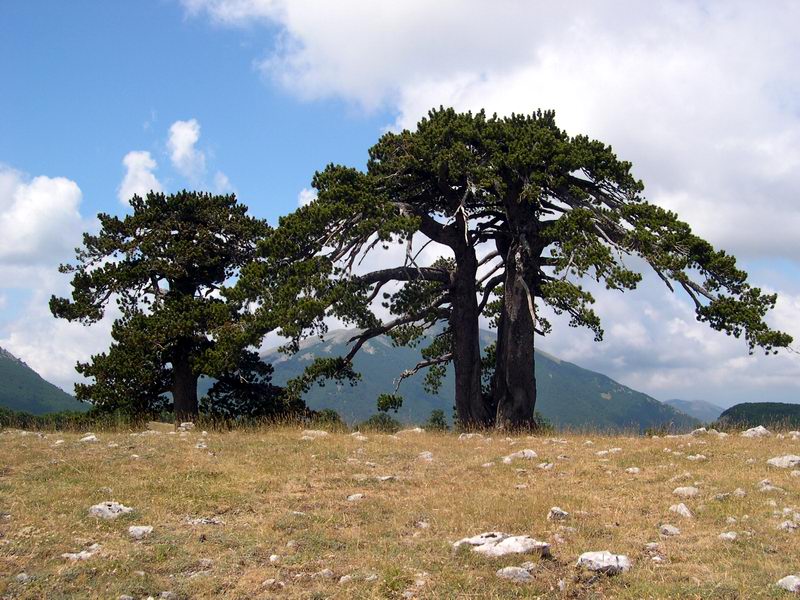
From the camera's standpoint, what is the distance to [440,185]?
22969 mm

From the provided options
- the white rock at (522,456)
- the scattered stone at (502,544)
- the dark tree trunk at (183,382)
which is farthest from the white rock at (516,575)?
the dark tree trunk at (183,382)

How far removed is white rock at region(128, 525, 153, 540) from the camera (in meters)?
8.66

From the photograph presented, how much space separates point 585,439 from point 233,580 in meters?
12.5

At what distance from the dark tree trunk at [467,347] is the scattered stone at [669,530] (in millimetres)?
14484

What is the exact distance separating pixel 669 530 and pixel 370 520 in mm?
3918

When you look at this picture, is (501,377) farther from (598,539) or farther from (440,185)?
(598,539)

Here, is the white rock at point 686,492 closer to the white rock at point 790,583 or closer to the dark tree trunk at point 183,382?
the white rock at point 790,583

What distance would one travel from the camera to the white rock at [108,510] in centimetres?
934

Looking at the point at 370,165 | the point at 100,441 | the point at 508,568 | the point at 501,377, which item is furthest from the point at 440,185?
the point at 508,568

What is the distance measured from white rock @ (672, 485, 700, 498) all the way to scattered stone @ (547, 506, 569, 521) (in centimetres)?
229

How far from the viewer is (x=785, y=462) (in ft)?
40.4

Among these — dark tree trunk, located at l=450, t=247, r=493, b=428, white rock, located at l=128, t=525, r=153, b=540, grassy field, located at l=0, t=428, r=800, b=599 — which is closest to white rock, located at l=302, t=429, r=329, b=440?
grassy field, located at l=0, t=428, r=800, b=599

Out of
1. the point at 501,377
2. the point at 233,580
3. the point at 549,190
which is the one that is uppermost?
the point at 549,190

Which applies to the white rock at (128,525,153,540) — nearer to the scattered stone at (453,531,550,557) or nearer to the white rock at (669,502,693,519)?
the scattered stone at (453,531,550,557)
